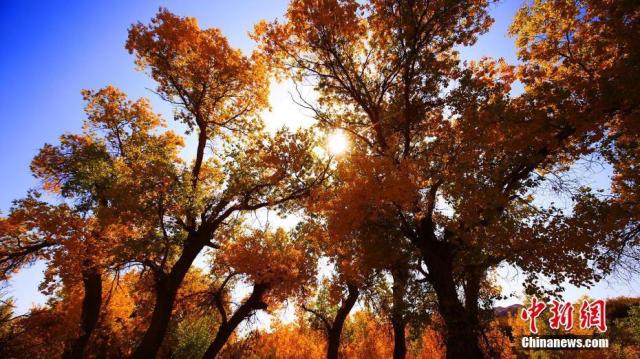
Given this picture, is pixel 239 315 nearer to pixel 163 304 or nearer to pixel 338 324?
pixel 163 304

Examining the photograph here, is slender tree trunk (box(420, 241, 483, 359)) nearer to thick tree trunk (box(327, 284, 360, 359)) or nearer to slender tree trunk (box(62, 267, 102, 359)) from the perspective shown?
thick tree trunk (box(327, 284, 360, 359))

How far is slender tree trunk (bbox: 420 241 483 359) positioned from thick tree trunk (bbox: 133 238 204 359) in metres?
10.6

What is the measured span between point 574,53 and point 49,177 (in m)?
25.2

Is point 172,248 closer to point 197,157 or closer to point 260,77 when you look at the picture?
point 197,157

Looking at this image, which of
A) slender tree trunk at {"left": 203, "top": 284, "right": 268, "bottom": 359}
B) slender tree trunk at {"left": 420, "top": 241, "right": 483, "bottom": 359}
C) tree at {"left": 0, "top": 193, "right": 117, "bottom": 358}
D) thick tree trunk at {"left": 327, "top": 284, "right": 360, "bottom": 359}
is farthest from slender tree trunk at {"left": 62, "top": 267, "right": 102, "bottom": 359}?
slender tree trunk at {"left": 420, "top": 241, "right": 483, "bottom": 359}

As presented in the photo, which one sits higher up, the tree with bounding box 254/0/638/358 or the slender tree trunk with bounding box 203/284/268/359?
the tree with bounding box 254/0/638/358

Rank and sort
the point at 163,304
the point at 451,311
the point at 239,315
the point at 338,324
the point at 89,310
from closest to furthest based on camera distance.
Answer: the point at 451,311 → the point at 163,304 → the point at 89,310 → the point at 239,315 → the point at 338,324

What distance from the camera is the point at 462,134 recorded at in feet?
37.0

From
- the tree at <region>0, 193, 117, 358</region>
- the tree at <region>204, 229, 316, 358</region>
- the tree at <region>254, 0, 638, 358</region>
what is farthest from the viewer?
the tree at <region>204, 229, 316, 358</region>

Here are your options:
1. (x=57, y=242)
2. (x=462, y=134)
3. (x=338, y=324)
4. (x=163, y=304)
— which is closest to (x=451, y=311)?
(x=462, y=134)

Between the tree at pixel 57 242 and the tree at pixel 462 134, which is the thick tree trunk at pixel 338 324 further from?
the tree at pixel 57 242

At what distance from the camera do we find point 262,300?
59.5ft

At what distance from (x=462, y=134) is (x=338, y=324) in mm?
13814

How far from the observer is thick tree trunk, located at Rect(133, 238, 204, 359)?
12562 mm
